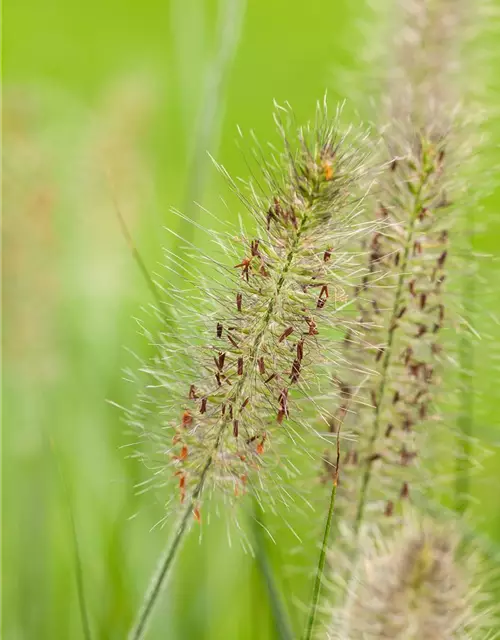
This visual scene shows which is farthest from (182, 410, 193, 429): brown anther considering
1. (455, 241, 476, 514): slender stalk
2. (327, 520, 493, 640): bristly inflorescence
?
(455, 241, 476, 514): slender stalk

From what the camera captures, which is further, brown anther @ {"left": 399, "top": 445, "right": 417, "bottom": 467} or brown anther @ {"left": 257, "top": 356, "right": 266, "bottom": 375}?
brown anther @ {"left": 399, "top": 445, "right": 417, "bottom": 467}

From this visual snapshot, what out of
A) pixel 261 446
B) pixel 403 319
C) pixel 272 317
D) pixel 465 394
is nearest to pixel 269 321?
pixel 272 317

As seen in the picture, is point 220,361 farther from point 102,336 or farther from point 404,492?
point 102,336

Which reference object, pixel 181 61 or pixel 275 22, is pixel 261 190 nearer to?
pixel 181 61

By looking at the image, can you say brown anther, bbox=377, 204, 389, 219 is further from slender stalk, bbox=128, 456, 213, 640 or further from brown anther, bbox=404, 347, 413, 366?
slender stalk, bbox=128, 456, 213, 640

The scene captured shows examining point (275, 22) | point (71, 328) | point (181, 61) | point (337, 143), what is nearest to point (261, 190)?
point (337, 143)

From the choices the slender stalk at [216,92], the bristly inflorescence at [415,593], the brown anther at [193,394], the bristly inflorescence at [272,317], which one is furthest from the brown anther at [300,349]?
the slender stalk at [216,92]
